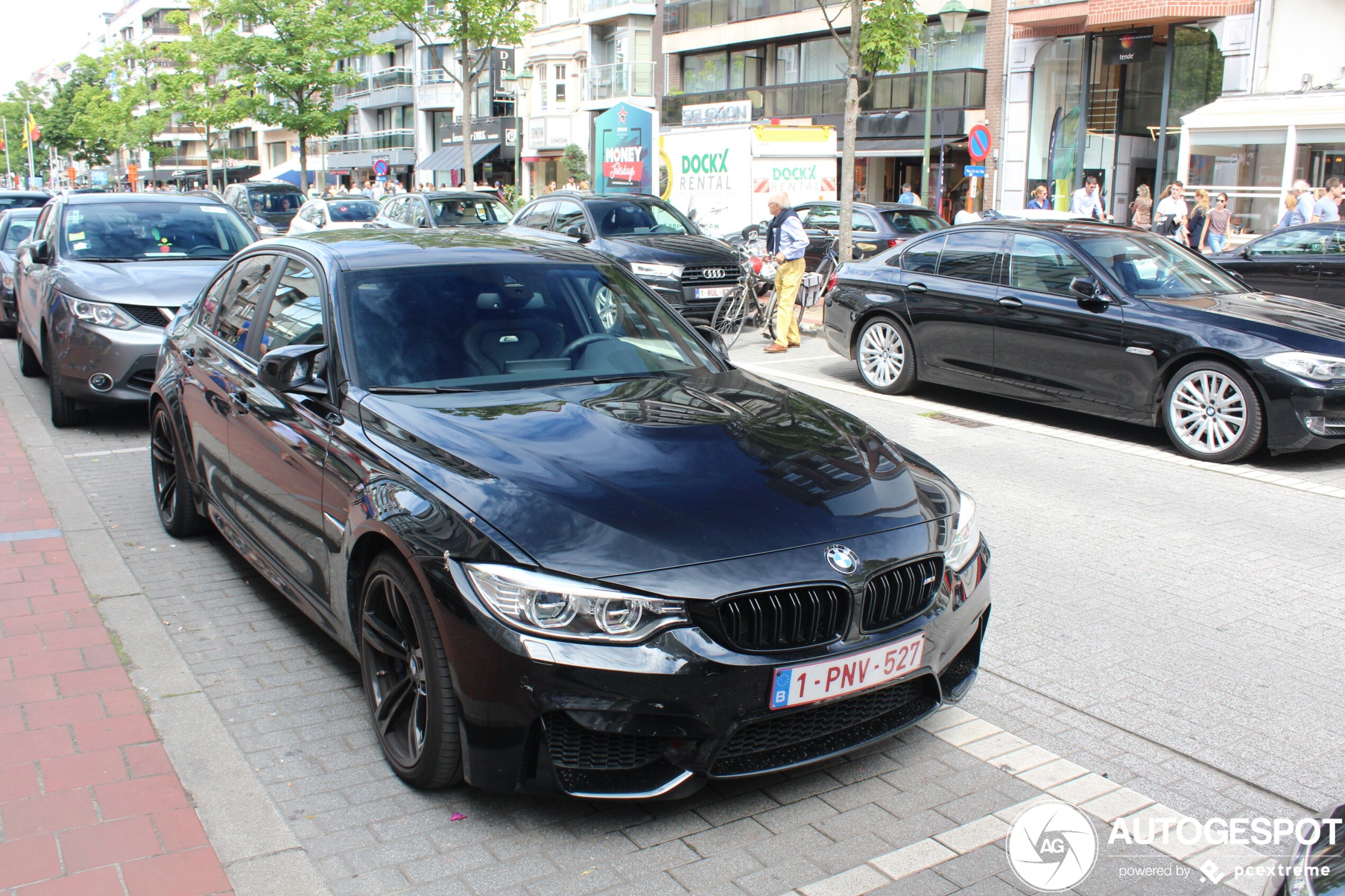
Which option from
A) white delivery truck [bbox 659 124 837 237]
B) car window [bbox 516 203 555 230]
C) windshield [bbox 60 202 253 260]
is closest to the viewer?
windshield [bbox 60 202 253 260]

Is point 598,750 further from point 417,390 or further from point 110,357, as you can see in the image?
point 110,357

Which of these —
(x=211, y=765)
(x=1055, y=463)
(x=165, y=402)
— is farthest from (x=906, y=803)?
(x=1055, y=463)

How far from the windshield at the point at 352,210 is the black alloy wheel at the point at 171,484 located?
1702cm

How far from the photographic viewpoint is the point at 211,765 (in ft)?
12.0

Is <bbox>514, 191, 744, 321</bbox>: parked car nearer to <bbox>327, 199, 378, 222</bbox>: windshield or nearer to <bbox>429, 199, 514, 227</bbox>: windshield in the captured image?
<bbox>429, 199, 514, 227</bbox>: windshield

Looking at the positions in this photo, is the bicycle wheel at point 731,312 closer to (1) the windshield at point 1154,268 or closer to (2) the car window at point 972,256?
(2) the car window at point 972,256

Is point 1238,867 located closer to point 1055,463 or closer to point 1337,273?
point 1055,463

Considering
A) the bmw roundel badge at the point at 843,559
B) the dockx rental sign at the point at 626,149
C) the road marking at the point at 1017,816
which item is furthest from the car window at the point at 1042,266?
the dockx rental sign at the point at 626,149

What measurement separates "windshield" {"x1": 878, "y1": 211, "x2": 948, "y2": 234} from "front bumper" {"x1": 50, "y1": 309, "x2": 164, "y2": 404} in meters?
14.0

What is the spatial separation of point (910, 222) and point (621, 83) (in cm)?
3070

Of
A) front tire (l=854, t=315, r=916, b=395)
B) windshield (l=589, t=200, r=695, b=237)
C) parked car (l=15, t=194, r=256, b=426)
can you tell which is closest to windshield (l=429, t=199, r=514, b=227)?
windshield (l=589, t=200, r=695, b=237)

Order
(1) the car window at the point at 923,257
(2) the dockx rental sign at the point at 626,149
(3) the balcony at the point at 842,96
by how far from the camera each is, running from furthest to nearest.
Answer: (3) the balcony at the point at 842,96 < (2) the dockx rental sign at the point at 626,149 < (1) the car window at the point at 923,257

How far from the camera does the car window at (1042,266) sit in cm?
935

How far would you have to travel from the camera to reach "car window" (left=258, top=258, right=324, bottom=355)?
4484 millimetres
